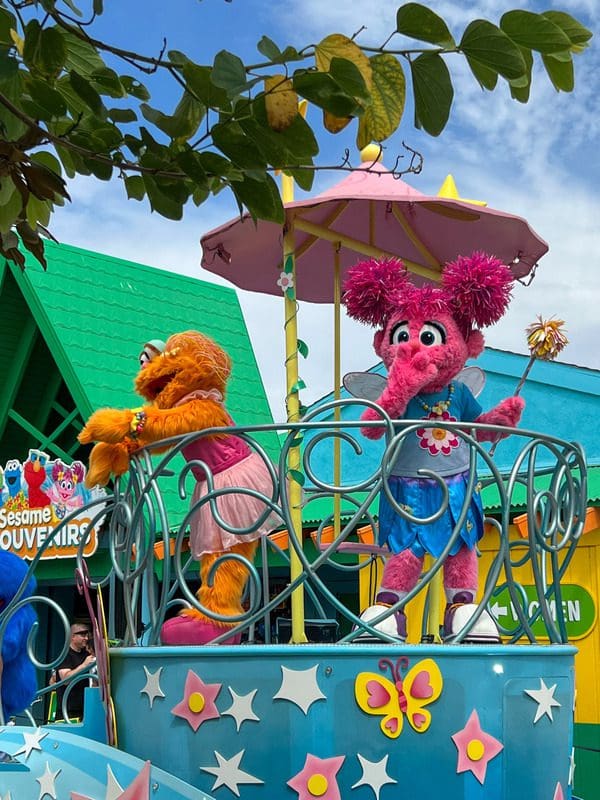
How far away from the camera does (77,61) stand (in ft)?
6.61

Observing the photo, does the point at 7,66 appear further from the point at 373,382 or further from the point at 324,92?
the point at 373,382

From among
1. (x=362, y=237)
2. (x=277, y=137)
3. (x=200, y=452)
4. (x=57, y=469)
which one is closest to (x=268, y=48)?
(x=277, y=137)

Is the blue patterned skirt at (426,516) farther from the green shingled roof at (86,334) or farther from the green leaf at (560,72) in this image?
the green shingled roof at (86,334)

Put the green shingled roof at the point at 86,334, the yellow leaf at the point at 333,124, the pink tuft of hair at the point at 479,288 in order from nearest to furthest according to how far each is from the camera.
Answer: the yellow leaf at the point at 333,124
the pink tuft of hair at the point at 479,288
the green shingled roof at the point at 86,334

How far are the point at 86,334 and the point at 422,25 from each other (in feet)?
28.5

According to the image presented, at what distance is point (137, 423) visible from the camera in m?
3.86

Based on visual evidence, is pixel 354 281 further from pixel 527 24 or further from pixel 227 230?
pixel 527 24

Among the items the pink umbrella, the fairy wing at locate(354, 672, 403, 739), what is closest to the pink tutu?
the fairy wing at locate(354, 672, 403, 739)

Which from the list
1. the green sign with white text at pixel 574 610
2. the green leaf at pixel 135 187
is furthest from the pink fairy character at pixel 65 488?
the green leaf at pixel 135 187

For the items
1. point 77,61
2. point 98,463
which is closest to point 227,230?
point 98,463

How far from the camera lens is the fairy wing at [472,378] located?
4.47m

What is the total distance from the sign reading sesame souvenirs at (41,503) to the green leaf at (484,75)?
27.6ft

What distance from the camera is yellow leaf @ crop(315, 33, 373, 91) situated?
186 cm

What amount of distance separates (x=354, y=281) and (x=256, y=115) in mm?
2324
